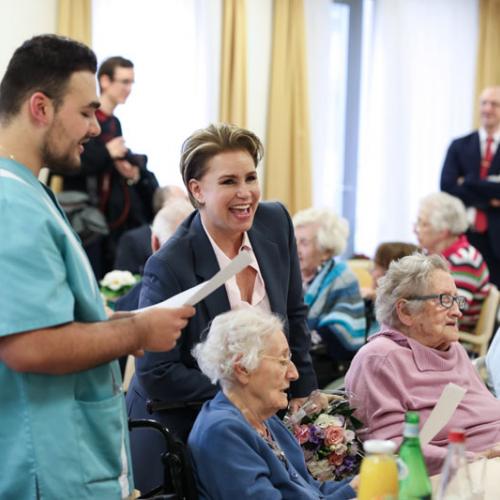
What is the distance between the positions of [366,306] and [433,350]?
5.79ft

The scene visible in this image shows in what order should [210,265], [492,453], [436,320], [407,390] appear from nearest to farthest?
[492,453] → [210,265] → [407,390] → [436,320]

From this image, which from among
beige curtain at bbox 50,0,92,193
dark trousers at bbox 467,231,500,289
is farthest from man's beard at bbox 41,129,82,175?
dark trousers at bbox 467,231,500,289

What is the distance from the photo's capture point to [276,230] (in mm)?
2709

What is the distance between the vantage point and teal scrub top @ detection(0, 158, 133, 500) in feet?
5.20

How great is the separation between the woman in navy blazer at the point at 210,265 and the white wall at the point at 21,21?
3810mm

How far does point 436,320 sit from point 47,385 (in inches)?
58.5

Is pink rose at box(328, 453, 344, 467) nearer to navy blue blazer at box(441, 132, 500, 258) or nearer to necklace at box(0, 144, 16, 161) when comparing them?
necklace at box(0, 144, 16, 161)

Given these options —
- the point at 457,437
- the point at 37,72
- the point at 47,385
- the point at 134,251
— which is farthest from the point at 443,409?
the point at 134,251

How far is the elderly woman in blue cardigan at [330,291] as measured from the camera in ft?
13.4

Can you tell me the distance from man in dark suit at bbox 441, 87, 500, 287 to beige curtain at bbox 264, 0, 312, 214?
1230 mm

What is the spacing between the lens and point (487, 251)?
657 centimetres

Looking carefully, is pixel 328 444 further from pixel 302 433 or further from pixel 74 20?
pixel 74 20

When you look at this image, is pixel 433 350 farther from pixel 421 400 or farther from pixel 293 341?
pixel 293 341

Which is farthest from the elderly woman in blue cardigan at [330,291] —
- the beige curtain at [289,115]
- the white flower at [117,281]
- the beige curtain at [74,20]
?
the beige curtain at [289,115]
